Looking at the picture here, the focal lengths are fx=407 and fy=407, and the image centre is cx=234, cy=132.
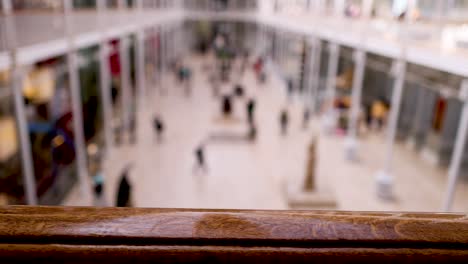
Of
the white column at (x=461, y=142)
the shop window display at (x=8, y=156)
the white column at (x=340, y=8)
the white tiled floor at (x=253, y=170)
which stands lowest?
the white tiled floor at (x=253, y=170)

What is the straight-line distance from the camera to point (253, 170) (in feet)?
39.9

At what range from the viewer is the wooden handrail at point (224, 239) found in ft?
2.42

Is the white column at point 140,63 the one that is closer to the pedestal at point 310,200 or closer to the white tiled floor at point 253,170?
the white tiled floor at point 253,170

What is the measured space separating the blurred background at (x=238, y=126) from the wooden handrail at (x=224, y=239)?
6829mm

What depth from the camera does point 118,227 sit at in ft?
2.52

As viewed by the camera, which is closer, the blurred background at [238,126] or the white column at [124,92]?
the blurred background at [238,126]

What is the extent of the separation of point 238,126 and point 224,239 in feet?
51.7

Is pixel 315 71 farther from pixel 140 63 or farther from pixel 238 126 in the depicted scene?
pixel 140 63

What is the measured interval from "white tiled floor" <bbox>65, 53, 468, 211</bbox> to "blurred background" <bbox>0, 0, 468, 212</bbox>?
0.06 m

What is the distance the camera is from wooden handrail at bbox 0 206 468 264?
0.74 metres

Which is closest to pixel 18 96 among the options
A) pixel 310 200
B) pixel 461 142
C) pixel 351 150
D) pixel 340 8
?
pixel 310 200

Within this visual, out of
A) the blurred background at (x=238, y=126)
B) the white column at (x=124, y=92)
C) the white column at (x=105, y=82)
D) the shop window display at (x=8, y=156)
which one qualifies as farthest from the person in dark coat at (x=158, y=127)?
the shop window display at (x=8, y=156)

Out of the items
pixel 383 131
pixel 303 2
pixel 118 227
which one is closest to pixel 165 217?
pixel 118 227

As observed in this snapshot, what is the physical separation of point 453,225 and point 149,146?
13.7 metres
